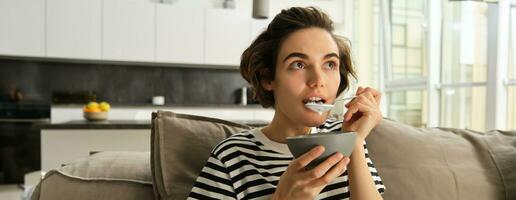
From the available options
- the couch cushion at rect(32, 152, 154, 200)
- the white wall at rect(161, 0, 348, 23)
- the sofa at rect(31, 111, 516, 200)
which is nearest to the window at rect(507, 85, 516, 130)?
the sofa at rect(31, 111, 516, 200)

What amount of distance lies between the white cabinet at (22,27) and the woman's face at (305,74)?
4096mm

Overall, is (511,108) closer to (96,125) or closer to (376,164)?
(376,164)

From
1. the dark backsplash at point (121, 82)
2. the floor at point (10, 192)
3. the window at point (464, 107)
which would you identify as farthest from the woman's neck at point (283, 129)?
the dark backsplash at point (121, 82)

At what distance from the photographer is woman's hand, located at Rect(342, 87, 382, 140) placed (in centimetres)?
94

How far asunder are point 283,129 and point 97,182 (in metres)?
0.49

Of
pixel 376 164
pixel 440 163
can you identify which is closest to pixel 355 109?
pixel 376 164

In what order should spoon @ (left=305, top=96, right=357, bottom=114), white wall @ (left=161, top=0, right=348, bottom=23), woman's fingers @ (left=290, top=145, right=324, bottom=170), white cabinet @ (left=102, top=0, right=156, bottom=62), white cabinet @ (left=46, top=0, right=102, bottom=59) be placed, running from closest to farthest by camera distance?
woman's fingers @ (left=290, top=145, right=324, bottom=170) → spoon @ (left=305, top=96, right=357, bottom=114) → white cabinet @ (left=46, top=0, right=102, bottom=59) → white cabinet @ (left=102, top=0, right=156, bottom=62) → white wall @ (left=161, top=0, right=348, bottom=23)

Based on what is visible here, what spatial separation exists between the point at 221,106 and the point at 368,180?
13.0ft

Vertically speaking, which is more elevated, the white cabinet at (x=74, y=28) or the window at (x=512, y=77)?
the white cabinet at (x=74, y=28)

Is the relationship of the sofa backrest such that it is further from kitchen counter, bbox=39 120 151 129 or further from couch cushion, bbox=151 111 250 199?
kitchen counter, bbox=39 120 151 129

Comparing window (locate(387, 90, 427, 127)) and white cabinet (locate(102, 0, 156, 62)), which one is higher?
white cabinet (locate(102, 0, 156, 62))

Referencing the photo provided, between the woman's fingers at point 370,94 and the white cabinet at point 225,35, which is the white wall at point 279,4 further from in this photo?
the woman's fingers at point 370,94

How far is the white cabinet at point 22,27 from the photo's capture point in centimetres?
434

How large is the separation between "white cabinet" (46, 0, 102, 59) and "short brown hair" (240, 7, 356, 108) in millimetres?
3821
